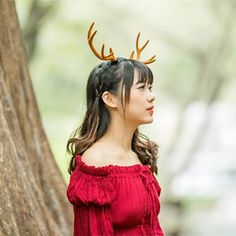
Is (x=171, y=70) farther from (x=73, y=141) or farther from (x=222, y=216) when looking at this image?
(x=73, y=141)

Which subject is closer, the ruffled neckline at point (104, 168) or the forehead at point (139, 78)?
the ruffled neckline at point (104, 168)

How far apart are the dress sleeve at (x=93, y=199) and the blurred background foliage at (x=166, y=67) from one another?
11238mm

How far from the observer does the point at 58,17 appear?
17.8 metres

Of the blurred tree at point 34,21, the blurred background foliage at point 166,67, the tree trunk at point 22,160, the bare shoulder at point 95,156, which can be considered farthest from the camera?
the blurred background foliage at point 166,67

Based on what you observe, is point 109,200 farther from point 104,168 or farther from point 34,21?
point 34,21

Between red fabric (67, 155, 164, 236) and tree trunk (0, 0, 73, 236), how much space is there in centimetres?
46

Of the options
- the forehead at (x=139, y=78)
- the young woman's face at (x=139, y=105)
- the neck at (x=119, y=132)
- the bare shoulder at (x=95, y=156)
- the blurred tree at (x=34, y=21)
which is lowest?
the bare shoulder at (x=95, y=156)

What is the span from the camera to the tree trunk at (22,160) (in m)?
4.58

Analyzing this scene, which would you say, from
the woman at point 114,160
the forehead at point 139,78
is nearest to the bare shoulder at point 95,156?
the woman at point 114,160

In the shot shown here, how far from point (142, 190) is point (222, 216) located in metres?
17.7

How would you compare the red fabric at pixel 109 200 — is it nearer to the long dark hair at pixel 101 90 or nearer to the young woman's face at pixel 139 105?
the long dark hair at pixel 101 90

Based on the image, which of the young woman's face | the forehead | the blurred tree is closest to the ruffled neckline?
Result: the young woman's face

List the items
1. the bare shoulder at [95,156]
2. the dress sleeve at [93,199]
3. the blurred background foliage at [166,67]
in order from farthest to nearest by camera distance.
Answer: the blurred background foliage at [166,67] → the bare shoulder at [95,156] → the dress sleeve at [93,199]

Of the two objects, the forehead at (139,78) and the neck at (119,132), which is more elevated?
the forehead at (139,78)
